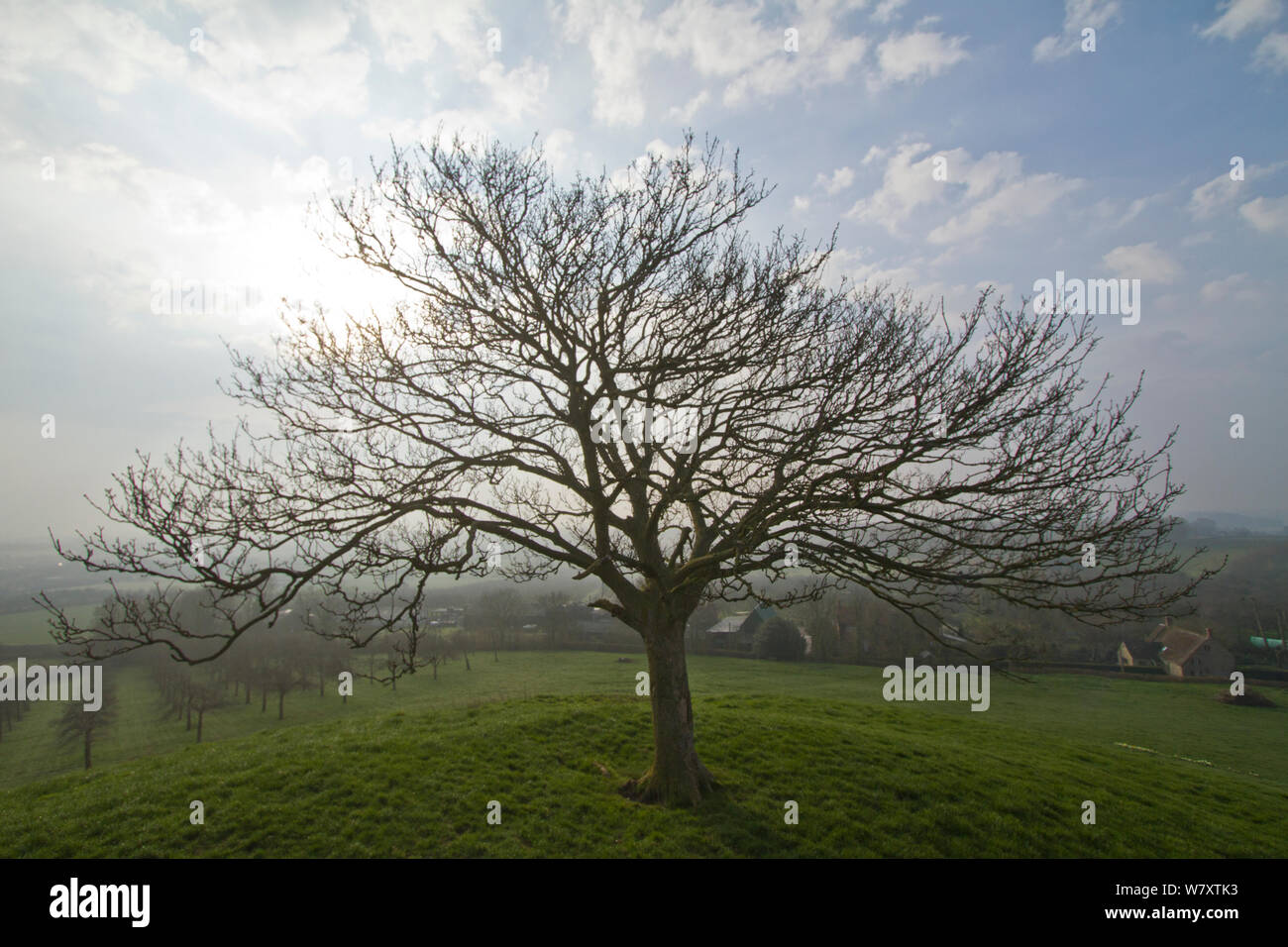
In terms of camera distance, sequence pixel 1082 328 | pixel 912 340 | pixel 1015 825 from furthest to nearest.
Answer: pixel 1015 825, pixel 912 340, pixel 1082 328

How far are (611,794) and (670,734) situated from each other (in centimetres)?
139

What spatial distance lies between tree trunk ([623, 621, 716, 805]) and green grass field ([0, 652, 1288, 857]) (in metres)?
0.41

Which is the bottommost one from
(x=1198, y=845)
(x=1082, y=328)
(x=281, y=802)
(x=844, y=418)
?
(x=1198, y=845)

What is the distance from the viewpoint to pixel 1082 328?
6.92m

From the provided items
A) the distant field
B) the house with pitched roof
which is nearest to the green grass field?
the distant field

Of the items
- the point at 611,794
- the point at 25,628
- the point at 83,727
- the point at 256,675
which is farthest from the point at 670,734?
the point at 25,628

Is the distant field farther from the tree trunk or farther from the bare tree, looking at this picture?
the tree trunk

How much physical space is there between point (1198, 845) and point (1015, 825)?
3313 millimetres

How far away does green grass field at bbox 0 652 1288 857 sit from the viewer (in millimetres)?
7320

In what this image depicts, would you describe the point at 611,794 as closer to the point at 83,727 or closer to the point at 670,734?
the point at 670,734

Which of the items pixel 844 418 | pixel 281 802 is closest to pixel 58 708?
pixel 281 802

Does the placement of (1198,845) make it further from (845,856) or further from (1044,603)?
(845,856)

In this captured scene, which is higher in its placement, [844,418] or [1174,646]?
[844,418]
